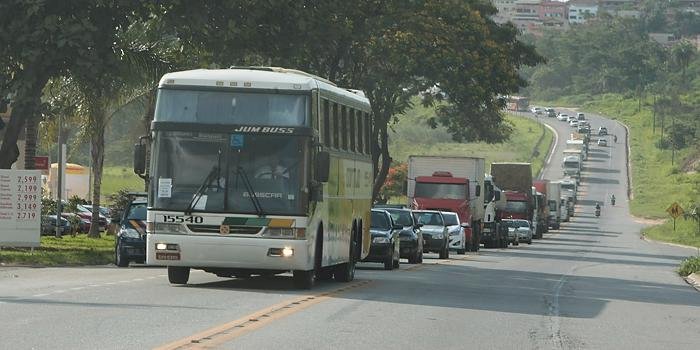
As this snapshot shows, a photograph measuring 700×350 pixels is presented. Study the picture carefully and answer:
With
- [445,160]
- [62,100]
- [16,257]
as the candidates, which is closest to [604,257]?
[445,160]

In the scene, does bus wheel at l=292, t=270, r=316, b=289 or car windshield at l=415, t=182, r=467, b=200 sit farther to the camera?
car windshield at l=415, t=182, r=467, b=200

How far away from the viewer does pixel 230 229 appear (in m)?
23.6

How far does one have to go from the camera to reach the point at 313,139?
24.1 meters

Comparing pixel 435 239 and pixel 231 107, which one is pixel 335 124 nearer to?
pixel 231 107

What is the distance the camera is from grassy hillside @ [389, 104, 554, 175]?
481ft

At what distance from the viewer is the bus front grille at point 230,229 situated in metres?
23.6

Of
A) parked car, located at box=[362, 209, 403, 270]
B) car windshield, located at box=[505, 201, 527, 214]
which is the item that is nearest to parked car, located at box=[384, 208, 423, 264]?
parked car, located at box=[362, 209, 403, 270]

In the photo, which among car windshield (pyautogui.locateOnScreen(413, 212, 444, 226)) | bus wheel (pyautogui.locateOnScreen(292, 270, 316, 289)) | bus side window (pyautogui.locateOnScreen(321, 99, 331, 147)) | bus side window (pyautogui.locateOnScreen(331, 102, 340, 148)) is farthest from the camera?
car windshield (pyautogui.locateOnScreen(413, 212, 444, 226))

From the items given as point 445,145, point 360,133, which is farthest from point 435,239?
point 445,145

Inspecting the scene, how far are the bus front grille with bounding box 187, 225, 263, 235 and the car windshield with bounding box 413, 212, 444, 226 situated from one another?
23384mm

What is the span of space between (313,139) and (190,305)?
4.55 m

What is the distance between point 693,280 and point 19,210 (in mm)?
16598

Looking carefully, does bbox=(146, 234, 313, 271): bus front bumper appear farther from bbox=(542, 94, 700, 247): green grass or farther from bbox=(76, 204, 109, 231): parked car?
bbox=(542, 94, 700, 247): green grass

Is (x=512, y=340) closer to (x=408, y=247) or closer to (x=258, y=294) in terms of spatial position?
(x=258, y=294)
